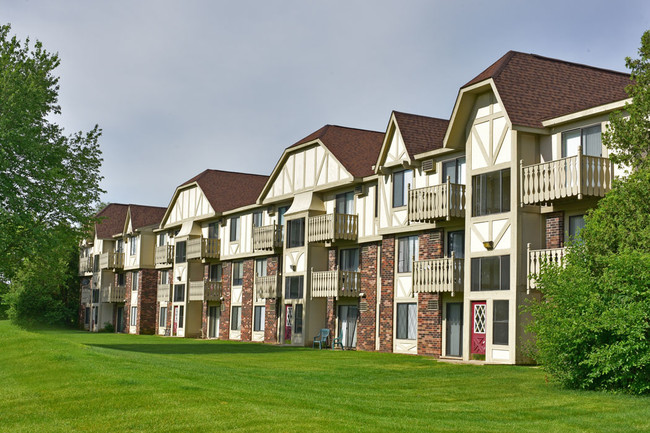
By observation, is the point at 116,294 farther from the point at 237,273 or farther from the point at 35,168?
the point at 35,168

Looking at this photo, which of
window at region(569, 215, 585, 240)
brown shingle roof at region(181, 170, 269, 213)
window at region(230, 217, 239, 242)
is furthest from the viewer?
brown shingle roof at region(181, 170, 269, 213)

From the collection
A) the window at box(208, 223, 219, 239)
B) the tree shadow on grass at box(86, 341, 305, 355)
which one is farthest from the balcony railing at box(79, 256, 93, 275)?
the tree shadow on grass at box(86, 341, 305, 355)

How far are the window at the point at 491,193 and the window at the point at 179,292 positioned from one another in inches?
1272

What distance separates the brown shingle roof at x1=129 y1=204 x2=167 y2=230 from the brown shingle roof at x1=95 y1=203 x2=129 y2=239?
489 centimetres

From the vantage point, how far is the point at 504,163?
27453 millimetres

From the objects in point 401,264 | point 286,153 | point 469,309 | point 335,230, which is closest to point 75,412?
point 469,309

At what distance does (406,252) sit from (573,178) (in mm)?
11075

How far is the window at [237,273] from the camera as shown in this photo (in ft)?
166

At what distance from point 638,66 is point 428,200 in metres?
11.4

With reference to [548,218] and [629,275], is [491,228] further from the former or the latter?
[629,275]

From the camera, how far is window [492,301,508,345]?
2688 centimetres

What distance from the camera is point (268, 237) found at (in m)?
44.4

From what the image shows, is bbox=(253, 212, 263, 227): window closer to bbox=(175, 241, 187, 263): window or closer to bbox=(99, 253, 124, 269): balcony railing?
bbox=(175, 241, 187, 263): window

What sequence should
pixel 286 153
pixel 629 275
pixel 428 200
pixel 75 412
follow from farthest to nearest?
pixel 286 153 → pixel 428 200 → pixel 629 275 → pixel 75 412
